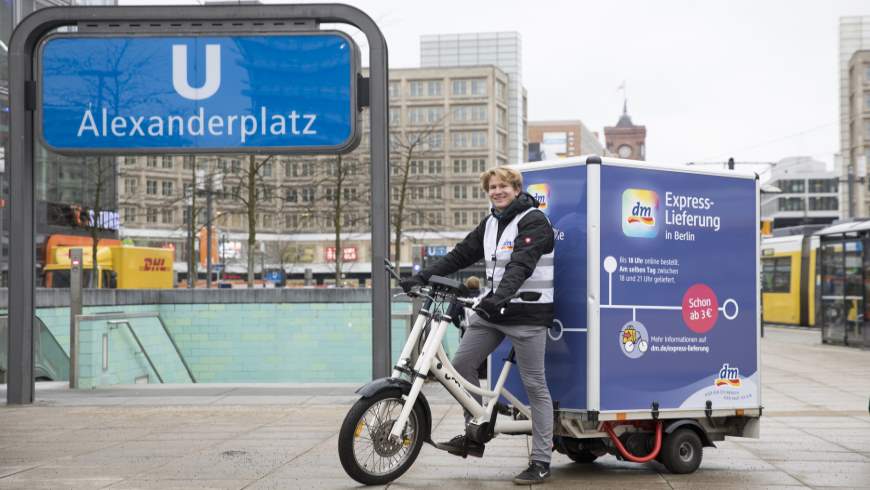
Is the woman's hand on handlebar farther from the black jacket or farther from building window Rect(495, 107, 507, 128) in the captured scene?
building window Rect(495, 107, 507, 128)

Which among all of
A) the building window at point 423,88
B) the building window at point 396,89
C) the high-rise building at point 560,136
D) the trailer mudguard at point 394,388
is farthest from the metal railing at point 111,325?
the high-rise building at point 560,136

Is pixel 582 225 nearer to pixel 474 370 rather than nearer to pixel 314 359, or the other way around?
pixel 474 370

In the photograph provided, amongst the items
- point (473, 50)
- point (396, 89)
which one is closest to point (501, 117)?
point (396, 89)

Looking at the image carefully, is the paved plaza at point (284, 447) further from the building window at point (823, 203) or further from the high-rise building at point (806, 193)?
the building window at point (823, 203)

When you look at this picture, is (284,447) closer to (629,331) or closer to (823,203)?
(629,331)

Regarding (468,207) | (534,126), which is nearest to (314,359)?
(468,207)

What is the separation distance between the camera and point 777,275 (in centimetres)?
3403

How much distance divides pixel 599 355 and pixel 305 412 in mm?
4505

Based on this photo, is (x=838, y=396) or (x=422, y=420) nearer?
(x=422, y=420)

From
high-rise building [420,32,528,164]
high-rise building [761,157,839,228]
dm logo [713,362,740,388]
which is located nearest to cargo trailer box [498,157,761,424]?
dm logo [713,362,740,388]

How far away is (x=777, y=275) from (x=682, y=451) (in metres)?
28.7

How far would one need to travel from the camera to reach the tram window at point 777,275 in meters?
33.2

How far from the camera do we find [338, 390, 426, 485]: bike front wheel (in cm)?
608

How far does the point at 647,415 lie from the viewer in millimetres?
6801
